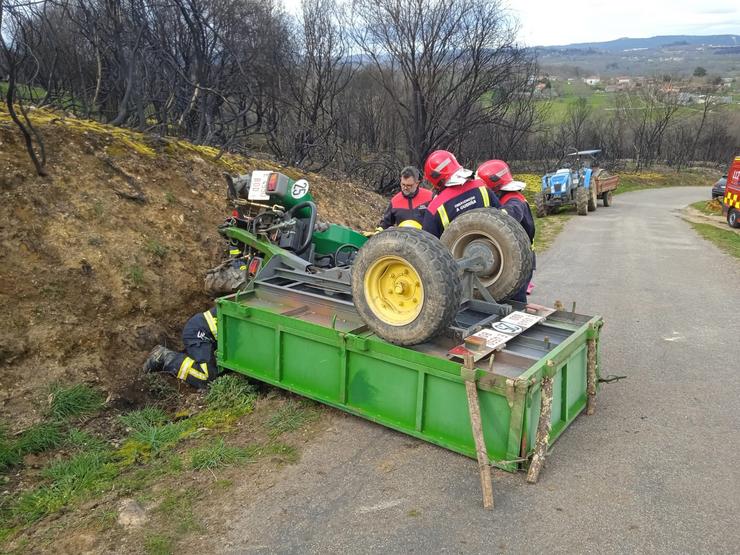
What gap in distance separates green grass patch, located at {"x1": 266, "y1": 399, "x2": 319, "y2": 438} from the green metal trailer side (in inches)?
7.2

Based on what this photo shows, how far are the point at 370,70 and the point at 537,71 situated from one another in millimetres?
7401

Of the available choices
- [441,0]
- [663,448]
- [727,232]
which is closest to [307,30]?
[441,0]

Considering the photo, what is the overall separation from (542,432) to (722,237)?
43.2ft

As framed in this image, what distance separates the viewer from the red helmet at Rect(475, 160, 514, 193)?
5871 mm

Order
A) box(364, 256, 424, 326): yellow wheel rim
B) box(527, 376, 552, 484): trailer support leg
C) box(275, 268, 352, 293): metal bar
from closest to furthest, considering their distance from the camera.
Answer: box(527, 376, 552, 484): trailer support leg
box(364, 256, 424, 326): yellow wheel rim
box(275, 268, 352, 293): metal bar

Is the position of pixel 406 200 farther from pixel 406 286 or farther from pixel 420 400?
pixel 420 400

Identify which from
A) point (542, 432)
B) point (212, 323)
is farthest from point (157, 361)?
point (542, 432)

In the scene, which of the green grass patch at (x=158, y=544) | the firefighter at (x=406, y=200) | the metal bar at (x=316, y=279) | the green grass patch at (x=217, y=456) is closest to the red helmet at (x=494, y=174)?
the firefighter at (x=406, y=200)

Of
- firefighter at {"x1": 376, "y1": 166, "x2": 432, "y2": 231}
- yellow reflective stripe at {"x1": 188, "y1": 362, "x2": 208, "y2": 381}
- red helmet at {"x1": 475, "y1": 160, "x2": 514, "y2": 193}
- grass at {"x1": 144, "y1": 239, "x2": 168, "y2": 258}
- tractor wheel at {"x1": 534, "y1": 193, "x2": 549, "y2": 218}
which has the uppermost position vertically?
red helmet at {"x1": 475, "y1": 160, "x2": 514, "y2": 193}

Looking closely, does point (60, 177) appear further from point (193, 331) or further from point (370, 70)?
point (370, 70)

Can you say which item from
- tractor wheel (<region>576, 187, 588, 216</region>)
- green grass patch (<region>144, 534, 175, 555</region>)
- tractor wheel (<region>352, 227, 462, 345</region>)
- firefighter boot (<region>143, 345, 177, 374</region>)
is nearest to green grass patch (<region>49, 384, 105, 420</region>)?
firefighter boot (<region>143, 345, 177, 374</region>)

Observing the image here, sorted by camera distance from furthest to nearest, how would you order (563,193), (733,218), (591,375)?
1. (563,193)
2. (733,218)
3. (591,375)

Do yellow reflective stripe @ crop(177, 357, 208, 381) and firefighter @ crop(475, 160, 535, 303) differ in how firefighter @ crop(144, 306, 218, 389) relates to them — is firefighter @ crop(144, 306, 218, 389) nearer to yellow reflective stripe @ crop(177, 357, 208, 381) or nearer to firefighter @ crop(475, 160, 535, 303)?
yellow reflective stripe @ crop(177, 357, 208, 381)

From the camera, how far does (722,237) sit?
14367 millimetres
